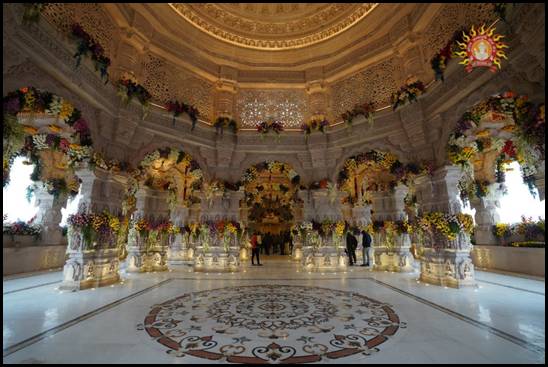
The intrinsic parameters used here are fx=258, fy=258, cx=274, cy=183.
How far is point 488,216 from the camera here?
10430 mm

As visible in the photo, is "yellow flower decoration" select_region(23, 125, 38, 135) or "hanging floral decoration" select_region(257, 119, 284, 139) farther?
"hanging floral decoration" select_region(257, 119, 284, 139)

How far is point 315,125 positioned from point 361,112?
1.74 m

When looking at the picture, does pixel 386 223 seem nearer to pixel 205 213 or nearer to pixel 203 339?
pixel 205 213

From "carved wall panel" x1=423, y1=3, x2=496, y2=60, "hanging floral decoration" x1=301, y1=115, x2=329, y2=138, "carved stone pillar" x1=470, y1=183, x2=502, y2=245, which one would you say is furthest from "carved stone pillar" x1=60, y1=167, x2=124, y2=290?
"carved stone pillar" x1=470, y1=183, x2=502, y2=245

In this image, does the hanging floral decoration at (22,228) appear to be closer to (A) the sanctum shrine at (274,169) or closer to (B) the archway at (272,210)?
(A) the sanctum shrine at (274,169)

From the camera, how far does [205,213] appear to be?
966 centimetres

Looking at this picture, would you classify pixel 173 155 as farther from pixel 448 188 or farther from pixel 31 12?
pixel 448 188

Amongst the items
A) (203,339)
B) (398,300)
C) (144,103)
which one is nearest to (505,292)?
(398,300)

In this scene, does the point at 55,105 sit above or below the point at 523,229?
above

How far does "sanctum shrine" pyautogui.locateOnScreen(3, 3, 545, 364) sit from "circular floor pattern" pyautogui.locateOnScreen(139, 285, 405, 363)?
0.14ft

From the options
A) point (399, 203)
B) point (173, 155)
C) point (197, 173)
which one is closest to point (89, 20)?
point (173, 155)

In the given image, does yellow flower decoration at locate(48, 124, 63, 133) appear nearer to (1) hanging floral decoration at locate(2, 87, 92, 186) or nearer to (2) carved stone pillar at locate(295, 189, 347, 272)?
(1) hanging floral decoration at locate(2, 87, 92, 186)

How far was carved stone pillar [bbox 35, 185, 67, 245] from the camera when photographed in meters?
10.2

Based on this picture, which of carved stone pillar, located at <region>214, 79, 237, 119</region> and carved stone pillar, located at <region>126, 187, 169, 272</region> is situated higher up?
carved stone pillar, located at <region>214, 79, 237, 119</region>
